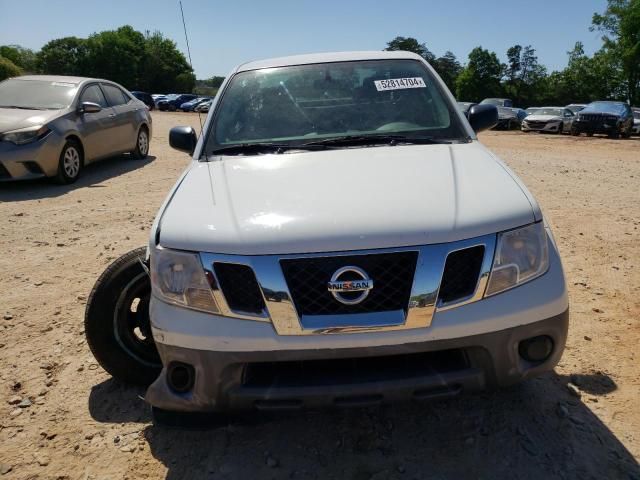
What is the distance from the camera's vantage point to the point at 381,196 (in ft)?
7.09

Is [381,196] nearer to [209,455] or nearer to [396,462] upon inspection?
[396,462]

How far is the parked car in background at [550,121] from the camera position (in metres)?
22.5

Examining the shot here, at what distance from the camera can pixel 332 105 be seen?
317cm

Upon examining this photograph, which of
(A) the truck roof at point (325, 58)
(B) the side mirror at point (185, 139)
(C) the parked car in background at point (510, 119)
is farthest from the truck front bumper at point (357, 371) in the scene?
(C) the parked car in background at point (510, 119)

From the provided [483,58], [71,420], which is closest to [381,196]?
[71,420]

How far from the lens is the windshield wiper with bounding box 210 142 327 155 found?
2.84 metres

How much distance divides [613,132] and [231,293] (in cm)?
2126

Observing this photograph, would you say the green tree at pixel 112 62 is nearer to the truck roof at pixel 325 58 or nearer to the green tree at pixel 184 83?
the green tree at pixel 184 83

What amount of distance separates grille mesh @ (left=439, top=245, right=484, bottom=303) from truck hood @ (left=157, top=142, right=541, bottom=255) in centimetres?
7

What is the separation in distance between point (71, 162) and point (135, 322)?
601cm

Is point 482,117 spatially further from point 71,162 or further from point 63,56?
point 63,56

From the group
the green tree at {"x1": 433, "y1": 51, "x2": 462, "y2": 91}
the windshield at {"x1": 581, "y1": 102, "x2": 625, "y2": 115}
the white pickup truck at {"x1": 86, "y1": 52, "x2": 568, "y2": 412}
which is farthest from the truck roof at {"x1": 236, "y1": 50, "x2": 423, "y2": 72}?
the green tree at {"x1": 433, "y1": 51, "x2": 462, "y2": 91}

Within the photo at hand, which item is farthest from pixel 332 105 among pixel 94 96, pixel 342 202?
pixel 94 96

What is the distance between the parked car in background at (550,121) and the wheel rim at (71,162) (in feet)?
64.8
